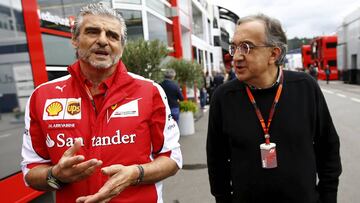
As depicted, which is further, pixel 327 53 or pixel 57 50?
pixel 327 53

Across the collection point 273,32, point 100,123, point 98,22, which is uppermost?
point 98,22

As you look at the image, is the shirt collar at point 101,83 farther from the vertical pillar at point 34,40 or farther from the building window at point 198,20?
the building window at point 198,20

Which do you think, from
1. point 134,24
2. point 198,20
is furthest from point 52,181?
point 198,20

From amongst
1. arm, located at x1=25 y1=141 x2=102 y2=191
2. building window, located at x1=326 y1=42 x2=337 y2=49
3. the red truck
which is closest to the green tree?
arm, located at x1=25 y1=141 x2=102 y2=191

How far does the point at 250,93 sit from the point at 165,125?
0.57 meters

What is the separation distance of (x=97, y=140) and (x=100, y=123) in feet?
0.29

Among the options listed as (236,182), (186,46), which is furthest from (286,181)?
(186,46)

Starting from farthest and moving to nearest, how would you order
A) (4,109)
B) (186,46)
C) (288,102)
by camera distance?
(186,46) < (4,109) < (288,102)

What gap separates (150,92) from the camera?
189 centimetres

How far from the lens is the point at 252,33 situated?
202 cm

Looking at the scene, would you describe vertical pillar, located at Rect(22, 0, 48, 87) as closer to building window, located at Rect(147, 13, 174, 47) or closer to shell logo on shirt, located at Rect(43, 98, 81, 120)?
shell logo on shirt, located at Rect(43, 98, 81, 120)

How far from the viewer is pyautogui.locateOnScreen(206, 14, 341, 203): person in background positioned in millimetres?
1961

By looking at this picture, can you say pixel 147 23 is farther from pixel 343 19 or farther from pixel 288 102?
pixel 343 19

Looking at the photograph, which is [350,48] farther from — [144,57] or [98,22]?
[98,22]
